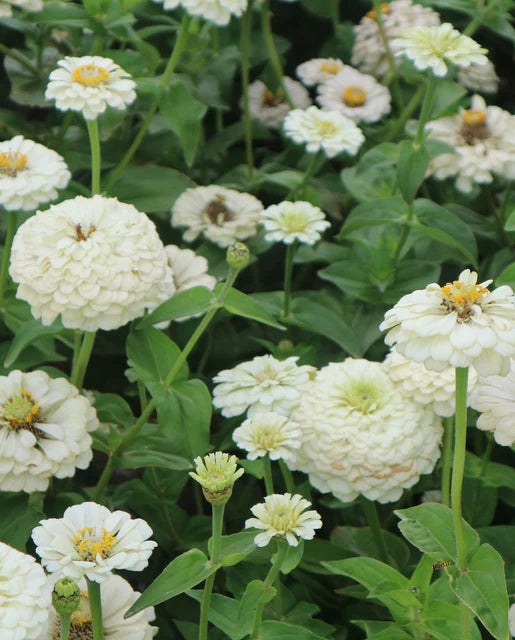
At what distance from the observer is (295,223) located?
119 cm

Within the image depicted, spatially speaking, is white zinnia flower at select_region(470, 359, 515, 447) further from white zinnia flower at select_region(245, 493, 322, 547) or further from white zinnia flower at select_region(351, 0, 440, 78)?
white zinnia flower at select_region(351, 0, 440, 78)

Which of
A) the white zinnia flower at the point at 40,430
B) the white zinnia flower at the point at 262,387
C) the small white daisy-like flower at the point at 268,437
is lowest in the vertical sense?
the white zinnia flower at the point at 40,430

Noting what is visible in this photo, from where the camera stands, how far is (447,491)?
3.30ft

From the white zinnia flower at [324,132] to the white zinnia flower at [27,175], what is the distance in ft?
1.19

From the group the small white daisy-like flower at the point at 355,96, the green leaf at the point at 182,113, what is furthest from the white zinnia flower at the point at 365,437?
the small white daisy-like flower at the point at 355,96

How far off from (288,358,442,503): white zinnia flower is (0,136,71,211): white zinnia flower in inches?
14.8

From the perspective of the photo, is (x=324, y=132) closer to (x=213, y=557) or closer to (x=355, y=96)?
(x=355, y=96)

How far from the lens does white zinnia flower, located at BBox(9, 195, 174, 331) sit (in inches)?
36.1

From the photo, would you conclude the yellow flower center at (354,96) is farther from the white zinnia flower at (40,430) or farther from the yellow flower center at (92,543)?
the yellow flower center at (92,543)

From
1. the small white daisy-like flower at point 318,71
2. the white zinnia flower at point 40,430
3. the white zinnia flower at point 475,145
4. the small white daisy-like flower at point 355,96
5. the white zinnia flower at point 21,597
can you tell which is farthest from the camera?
the small white daisy-like flower at point 318,71

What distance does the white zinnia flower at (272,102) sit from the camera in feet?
5.51

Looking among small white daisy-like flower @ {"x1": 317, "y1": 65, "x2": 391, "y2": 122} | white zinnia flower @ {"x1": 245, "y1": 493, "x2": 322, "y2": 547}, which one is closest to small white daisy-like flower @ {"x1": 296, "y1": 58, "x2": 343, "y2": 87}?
small white daisy-like flower @ {"x1": 317, "y1": 65, "x2": 391, "y2": 122}

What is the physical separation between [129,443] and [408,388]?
12.8 inches

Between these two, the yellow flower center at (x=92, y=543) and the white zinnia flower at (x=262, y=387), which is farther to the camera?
the white zinnia flower at (x=262, y=387)
